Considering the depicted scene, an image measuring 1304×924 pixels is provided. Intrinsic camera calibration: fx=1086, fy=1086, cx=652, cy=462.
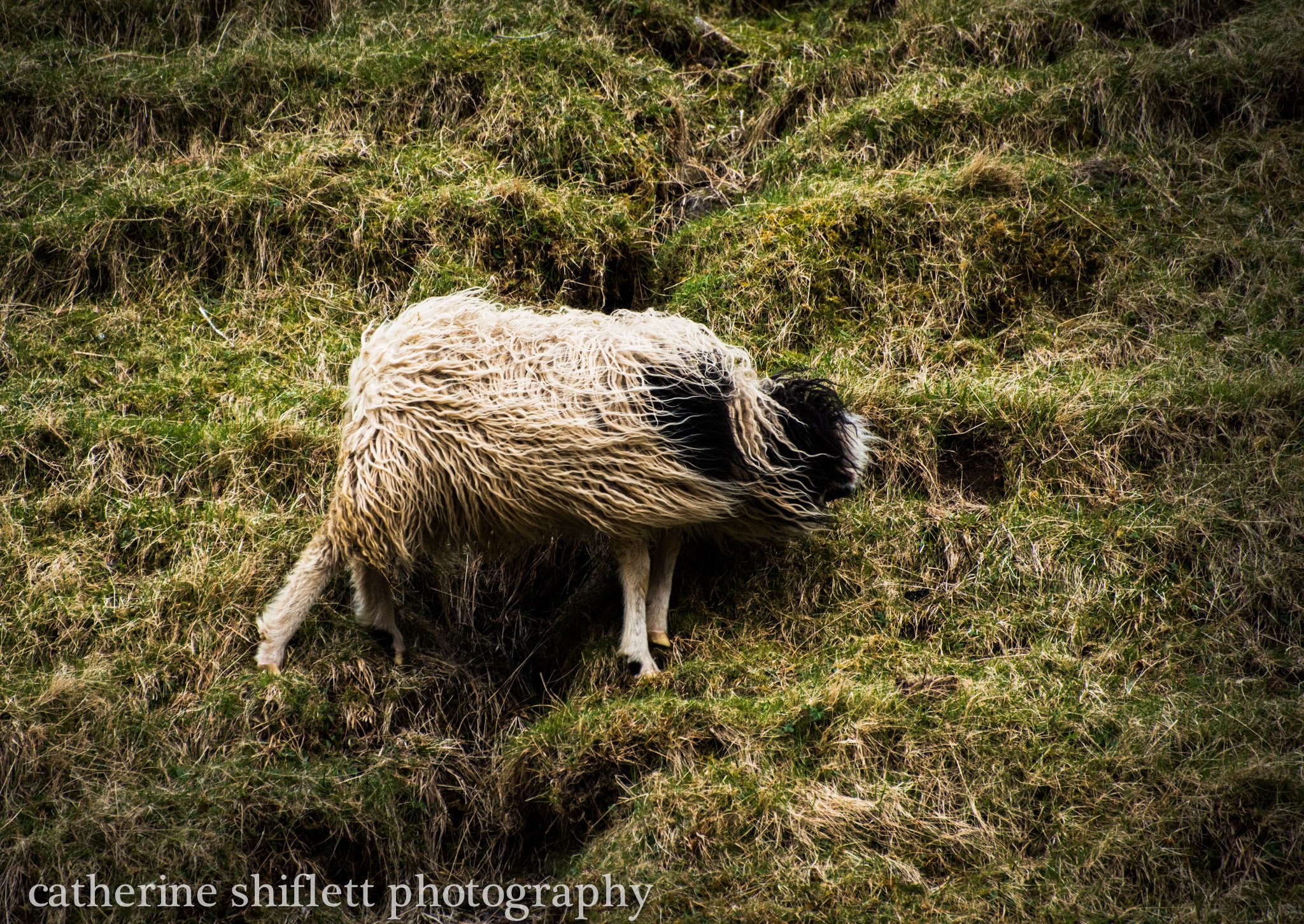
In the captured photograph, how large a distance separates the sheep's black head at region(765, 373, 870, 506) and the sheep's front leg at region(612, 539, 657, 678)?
822 mm

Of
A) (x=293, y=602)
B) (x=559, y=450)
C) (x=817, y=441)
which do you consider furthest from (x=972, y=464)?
(x=293, y=602)

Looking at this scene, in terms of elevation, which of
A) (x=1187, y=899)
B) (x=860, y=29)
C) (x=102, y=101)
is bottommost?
(x=1187, y=899)

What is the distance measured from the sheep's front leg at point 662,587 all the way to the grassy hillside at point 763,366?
0.15 meters

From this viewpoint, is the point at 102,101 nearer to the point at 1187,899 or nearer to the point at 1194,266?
the point at 1194,266

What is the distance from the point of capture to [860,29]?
8.64 metres

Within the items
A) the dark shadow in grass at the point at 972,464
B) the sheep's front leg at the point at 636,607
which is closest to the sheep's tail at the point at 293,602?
the sheep's front leg at the point at 636,607

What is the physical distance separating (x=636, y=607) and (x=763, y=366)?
193 centimetres

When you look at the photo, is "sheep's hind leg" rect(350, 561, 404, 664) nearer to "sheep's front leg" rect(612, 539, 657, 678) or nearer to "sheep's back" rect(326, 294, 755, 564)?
"sheep's back" rect(326, 294, 755, 564)

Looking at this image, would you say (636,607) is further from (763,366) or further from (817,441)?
(763,366)

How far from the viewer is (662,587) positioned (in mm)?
5375

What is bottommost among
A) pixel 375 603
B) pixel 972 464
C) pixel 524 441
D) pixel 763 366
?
pixel 375 603

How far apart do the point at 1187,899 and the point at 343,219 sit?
599 cm

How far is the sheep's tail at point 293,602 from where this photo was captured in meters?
5.18

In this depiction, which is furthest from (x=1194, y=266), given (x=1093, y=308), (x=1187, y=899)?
(x=1187, y=899)
